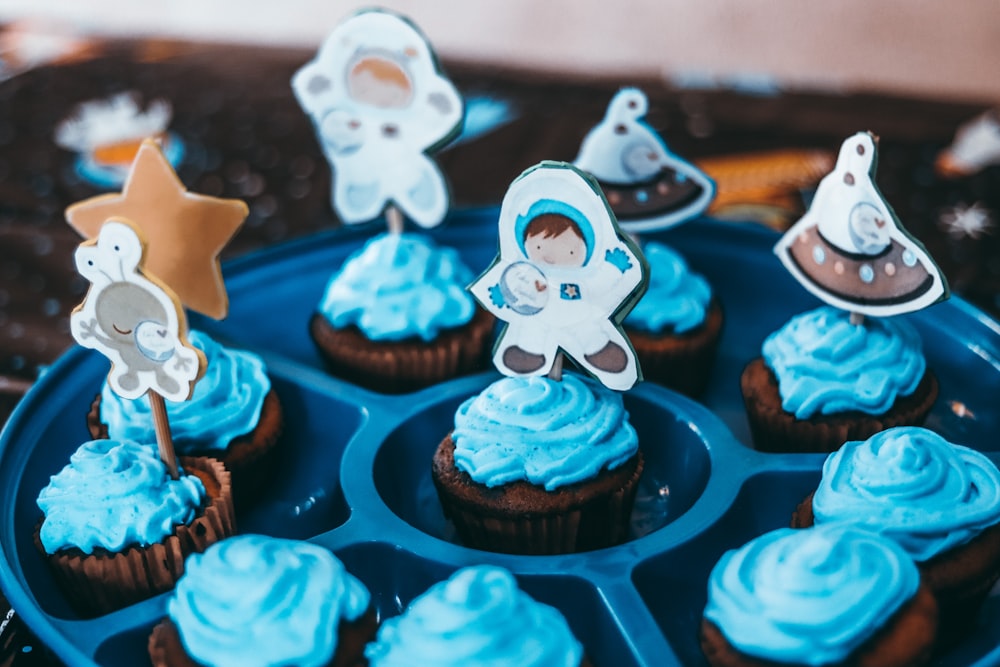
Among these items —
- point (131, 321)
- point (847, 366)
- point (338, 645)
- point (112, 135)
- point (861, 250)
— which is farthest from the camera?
point (112, 135)

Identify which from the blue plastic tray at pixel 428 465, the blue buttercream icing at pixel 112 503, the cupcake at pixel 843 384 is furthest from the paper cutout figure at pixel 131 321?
the cupcake at pixel 843 384

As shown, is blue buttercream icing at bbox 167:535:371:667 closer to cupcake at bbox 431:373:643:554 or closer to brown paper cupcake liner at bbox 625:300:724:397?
cupcake at bbox 431:373:643:554

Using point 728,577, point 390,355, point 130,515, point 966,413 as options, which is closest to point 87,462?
point 130,515

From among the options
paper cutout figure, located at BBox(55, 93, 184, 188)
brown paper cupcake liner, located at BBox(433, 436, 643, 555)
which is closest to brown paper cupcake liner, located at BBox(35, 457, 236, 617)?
brown paper cupcake liner, located at BBox(433, 436, 643, 555)

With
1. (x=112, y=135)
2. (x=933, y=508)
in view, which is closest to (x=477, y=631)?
(x=933, y=508)

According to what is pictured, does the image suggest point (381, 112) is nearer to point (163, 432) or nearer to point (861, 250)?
point (163, 432)

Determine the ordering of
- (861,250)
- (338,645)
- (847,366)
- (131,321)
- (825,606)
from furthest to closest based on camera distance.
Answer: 1. (847,366)
2. (861,250)
3. (131,321)
4. (338,645)
5. (825,606)

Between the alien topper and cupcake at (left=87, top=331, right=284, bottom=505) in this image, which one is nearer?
cupcake at (left=87, top=331, right=284, bottom=505)
